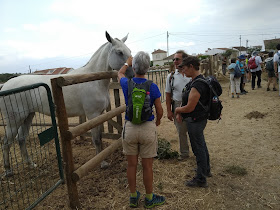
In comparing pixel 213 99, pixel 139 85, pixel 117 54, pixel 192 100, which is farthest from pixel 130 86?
pixel 117 54

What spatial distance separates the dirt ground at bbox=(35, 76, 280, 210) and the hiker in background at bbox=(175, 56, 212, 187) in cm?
38

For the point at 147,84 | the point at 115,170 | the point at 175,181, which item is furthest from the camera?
the point at 115,170

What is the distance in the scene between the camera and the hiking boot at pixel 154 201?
2.62 meters

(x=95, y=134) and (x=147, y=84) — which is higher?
(x=147, y=84)

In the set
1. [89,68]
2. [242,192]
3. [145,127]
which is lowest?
[242,192]

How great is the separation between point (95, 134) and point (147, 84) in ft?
6.43

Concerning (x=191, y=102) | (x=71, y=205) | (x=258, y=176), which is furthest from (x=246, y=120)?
(x=71, y=205)

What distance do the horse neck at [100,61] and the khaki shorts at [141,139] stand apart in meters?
1.79

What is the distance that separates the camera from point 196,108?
280cm

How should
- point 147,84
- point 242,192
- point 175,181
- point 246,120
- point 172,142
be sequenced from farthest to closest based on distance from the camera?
Answer: point 246,120 < point 172,142 < point 175,181 < point 242,192 < point 147,84

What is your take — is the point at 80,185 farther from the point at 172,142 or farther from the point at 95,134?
the point at 172,142

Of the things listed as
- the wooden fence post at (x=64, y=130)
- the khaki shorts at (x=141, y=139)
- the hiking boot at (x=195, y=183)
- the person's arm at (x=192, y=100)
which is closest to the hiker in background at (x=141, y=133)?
the khaki shorts at (x=141, y=139)

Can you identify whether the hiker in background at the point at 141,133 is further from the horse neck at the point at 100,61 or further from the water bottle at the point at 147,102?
the horse neck at the point at 100,61

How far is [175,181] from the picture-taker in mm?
3283
